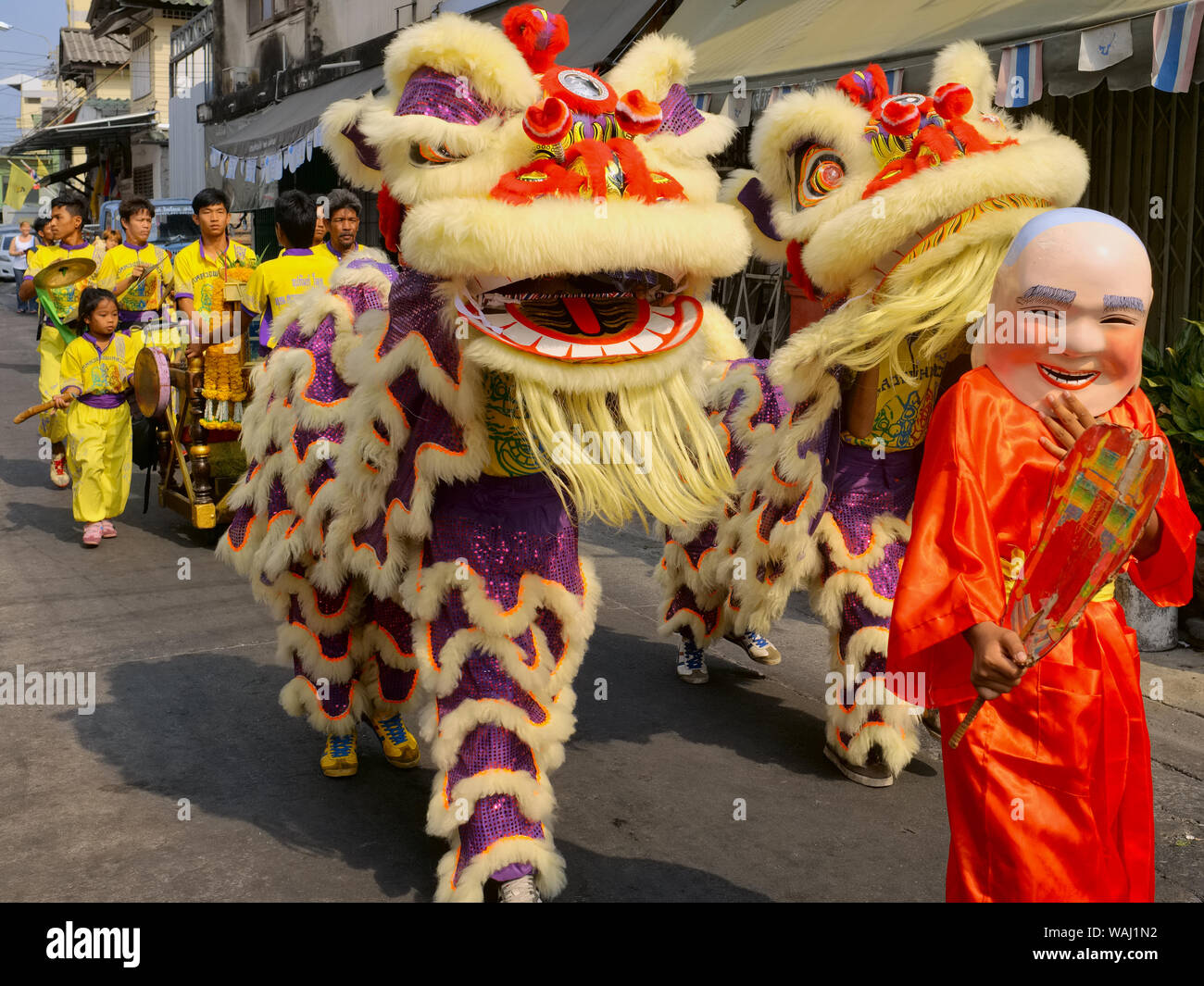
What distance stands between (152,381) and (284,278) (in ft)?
5.55

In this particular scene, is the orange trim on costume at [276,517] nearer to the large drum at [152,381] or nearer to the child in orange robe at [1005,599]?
the child in orange robe at [1005,599]

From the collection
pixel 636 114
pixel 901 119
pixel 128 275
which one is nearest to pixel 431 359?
pixel 636 114

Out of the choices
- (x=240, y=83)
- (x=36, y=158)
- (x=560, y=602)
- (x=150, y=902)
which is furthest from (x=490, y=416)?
(x=36, y=158)

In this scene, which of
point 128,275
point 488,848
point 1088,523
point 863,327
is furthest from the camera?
point 128,275

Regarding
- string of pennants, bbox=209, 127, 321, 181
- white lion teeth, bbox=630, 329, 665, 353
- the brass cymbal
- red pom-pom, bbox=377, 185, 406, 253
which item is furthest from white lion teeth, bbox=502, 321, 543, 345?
string of pennants, bbox=209, 127, 321, 181

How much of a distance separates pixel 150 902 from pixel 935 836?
2.28 metres

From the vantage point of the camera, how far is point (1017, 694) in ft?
7.82

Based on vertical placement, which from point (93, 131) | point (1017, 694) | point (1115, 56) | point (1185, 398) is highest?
point (93, 131)

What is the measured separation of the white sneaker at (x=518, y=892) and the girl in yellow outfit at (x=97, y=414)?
5.35 metres

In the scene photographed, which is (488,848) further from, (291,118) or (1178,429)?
(291,118)

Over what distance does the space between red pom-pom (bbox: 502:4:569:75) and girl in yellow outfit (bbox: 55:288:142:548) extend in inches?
212

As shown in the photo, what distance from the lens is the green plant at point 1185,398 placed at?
5.42m

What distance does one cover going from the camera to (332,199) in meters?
6.41

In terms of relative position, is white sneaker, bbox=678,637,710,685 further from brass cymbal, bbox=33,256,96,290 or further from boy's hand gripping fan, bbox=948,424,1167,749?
brass cymbal, bbox=33,256,96,290
